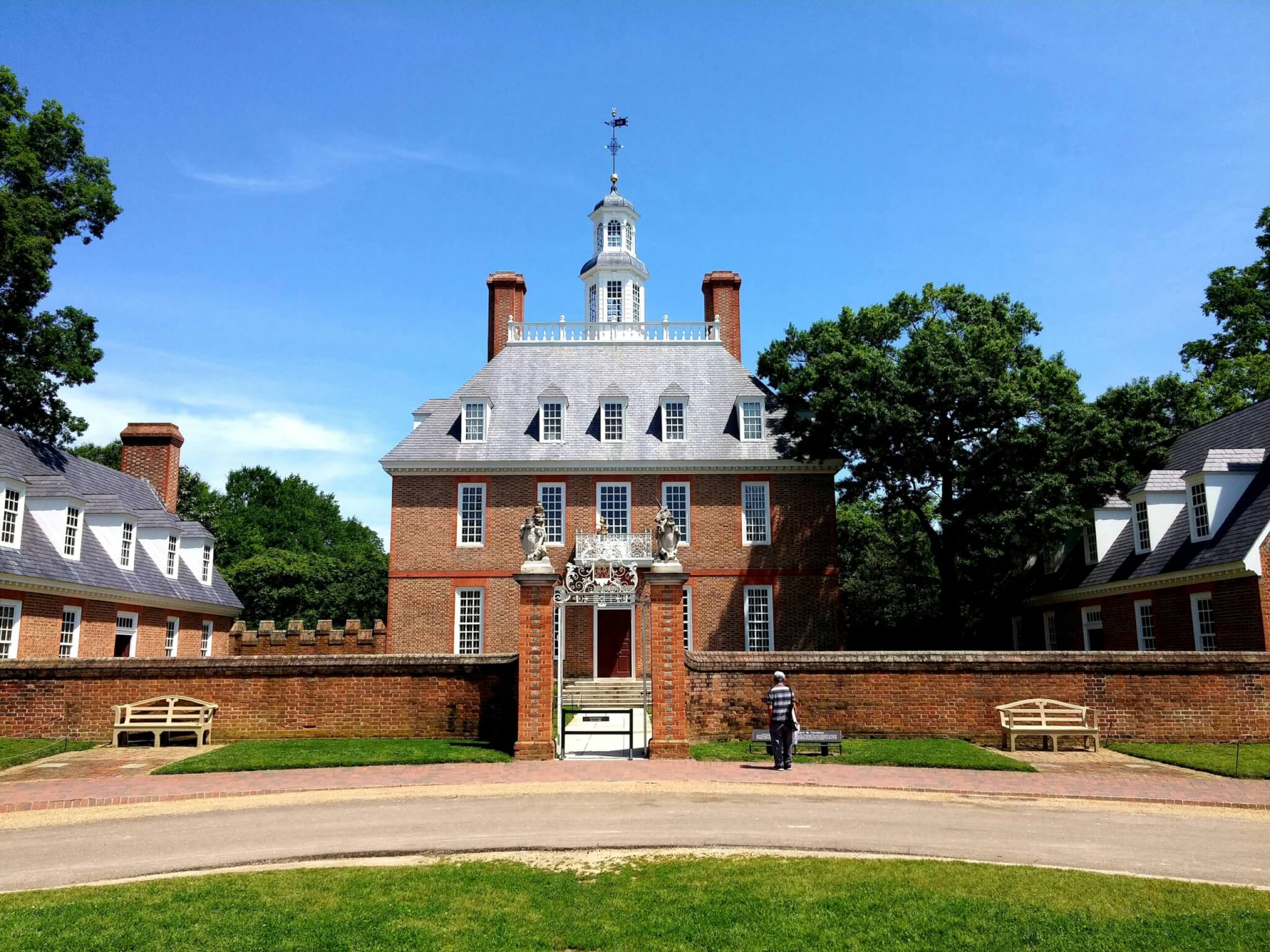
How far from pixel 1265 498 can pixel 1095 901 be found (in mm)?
17811

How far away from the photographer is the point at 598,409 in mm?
33531

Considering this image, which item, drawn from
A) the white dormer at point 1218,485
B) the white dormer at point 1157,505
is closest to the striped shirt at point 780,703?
the white dormer at point 1218,485

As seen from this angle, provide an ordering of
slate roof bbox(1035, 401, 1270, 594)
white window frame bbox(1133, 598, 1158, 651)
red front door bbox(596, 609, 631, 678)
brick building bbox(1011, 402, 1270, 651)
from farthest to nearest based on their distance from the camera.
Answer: red front door bbox(596, 609, 631, 678), white window frame bbox(1133, 598, 1158, 651), slate roof bbox(1035, 401, 1270, 594), brick building bbox(1011, 402, 1270, 651)

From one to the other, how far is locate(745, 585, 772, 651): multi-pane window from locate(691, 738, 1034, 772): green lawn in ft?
39.4

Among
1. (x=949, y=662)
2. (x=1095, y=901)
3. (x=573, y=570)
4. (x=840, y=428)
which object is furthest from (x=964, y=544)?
(x=1095, y=901)

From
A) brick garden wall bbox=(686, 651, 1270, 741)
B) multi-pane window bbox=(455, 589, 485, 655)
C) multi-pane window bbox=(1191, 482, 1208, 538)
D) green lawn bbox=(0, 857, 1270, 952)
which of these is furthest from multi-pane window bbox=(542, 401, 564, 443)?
green lawn bbox=(0, 857, 1270, 952)

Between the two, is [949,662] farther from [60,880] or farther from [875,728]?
[60,880]

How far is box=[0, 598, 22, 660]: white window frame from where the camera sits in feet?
73.8

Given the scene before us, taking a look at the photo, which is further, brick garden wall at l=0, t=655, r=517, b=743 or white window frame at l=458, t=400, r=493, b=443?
white window frame at l=458, t=400, r=493, b=443

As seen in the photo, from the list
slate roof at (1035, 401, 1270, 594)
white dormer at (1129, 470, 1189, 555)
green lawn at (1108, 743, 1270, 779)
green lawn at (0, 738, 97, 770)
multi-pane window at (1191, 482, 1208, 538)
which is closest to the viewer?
green lawn at (1108, 743, 1270, 779)

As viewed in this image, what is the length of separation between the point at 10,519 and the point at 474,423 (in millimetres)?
13764

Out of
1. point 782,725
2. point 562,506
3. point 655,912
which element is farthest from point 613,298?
point 655,912

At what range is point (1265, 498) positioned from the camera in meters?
21.7

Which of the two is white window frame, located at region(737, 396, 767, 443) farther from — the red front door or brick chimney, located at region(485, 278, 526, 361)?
brick chimney, located at region(485, 278, 526, 361)
